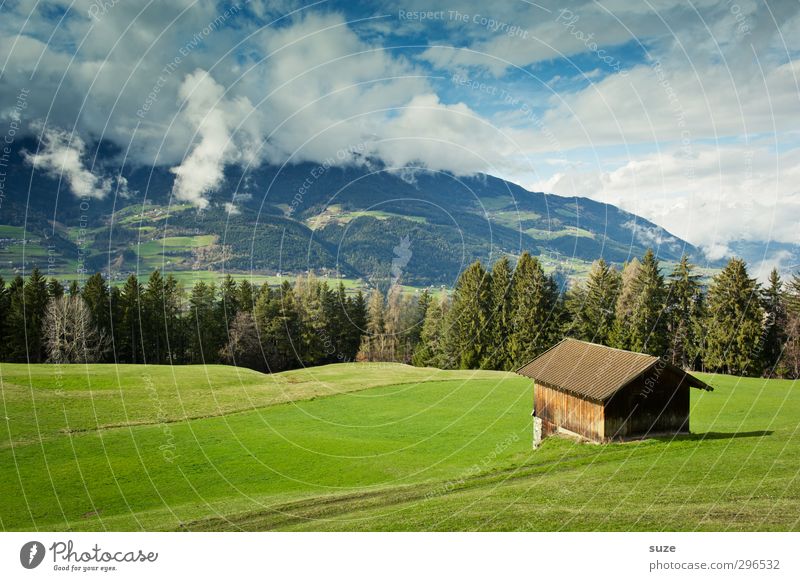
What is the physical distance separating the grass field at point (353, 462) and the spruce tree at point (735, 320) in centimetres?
1180

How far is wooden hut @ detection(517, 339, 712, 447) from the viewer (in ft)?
81.1

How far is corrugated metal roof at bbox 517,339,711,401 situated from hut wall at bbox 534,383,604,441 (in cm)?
82

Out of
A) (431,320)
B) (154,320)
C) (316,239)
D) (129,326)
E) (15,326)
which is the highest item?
(316,239)

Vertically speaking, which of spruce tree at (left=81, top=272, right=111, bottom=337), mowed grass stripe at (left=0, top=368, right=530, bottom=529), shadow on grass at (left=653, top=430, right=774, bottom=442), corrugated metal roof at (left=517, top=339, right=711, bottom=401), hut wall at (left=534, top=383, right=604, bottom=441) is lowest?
mowed grass stripe at (left=0, top=368, right=530, bottom=529)

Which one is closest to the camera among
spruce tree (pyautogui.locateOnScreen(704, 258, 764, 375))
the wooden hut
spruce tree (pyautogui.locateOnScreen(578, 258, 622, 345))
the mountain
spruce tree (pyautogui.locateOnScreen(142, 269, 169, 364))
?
the wooden hut

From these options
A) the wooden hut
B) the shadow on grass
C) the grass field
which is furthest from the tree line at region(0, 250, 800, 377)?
the wooden hut

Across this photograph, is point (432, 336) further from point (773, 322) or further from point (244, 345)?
point (773, 322)

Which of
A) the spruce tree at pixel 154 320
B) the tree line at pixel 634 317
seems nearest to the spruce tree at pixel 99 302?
the spruce tree at pixel 154 320

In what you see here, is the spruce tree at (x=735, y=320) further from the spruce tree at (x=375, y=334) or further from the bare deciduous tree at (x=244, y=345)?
the bare deciduous tree at (x=244, y=345)

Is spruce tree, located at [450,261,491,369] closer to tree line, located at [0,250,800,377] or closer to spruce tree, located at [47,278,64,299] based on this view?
tree line, located at [0,250,800,377]

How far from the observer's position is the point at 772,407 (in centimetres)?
3778

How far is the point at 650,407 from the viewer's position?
2558 cm

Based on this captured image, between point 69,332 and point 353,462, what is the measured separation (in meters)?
44.5

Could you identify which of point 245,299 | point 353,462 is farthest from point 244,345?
point 353,462
